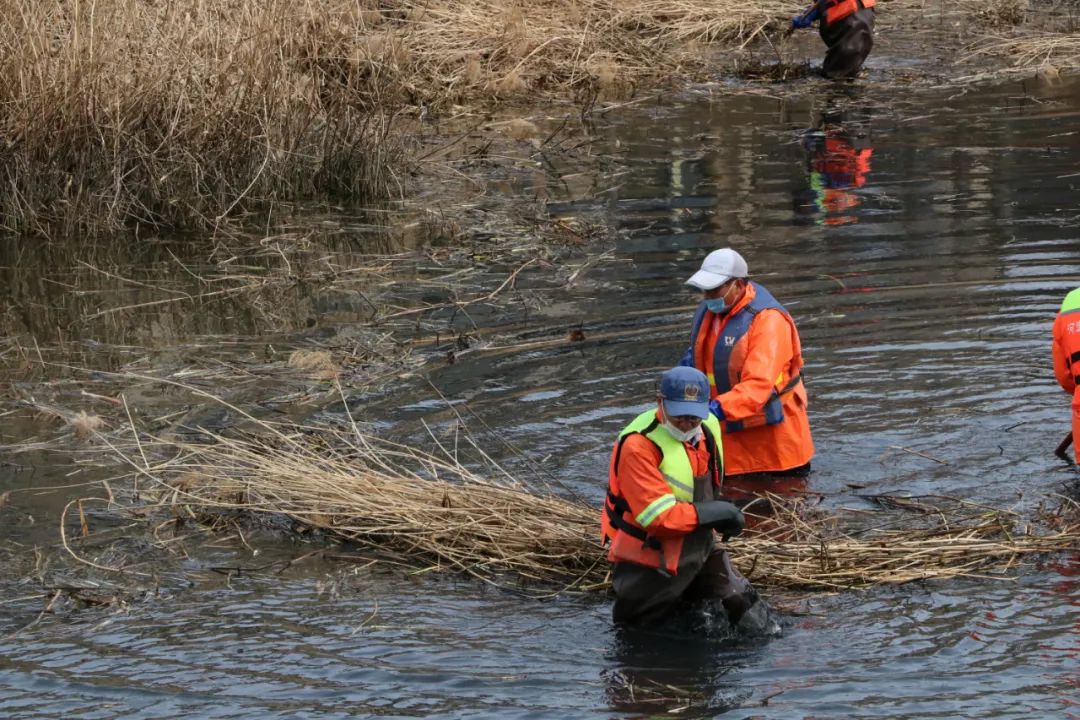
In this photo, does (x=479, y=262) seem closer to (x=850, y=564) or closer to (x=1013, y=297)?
(x=1013, y=297)

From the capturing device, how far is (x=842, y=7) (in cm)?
2106

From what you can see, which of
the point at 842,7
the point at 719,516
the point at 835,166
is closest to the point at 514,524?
the point at 719,516

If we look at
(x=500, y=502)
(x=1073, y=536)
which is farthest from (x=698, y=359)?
(x=1073, y=536)

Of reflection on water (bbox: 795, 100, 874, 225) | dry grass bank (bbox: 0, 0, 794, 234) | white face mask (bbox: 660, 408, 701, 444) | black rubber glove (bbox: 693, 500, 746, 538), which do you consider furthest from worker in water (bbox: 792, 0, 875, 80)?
black rubber glove (bbox: 693, 500, 746, 538)

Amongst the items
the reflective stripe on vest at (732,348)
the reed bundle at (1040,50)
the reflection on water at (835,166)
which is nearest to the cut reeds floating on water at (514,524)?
the reflective stripe on vest at (732,348)

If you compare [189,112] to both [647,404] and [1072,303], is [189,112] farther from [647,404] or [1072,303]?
[1072,303]

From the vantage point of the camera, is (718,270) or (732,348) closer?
(718,270)

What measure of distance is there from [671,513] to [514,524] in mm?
1571

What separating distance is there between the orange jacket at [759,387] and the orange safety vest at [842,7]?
13.1 metres

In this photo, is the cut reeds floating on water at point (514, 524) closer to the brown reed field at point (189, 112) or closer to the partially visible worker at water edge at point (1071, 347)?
the partially visible worker at water edge at point (1071, 347)

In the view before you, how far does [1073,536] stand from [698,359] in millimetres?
2204

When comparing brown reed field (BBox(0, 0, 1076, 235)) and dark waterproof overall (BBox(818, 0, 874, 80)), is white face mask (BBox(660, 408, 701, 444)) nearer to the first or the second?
brown reed field (BBox(0, 0, 1076, 235))

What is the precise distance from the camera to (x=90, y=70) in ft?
45.3

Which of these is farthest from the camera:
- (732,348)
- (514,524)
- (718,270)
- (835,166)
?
(835,166)
